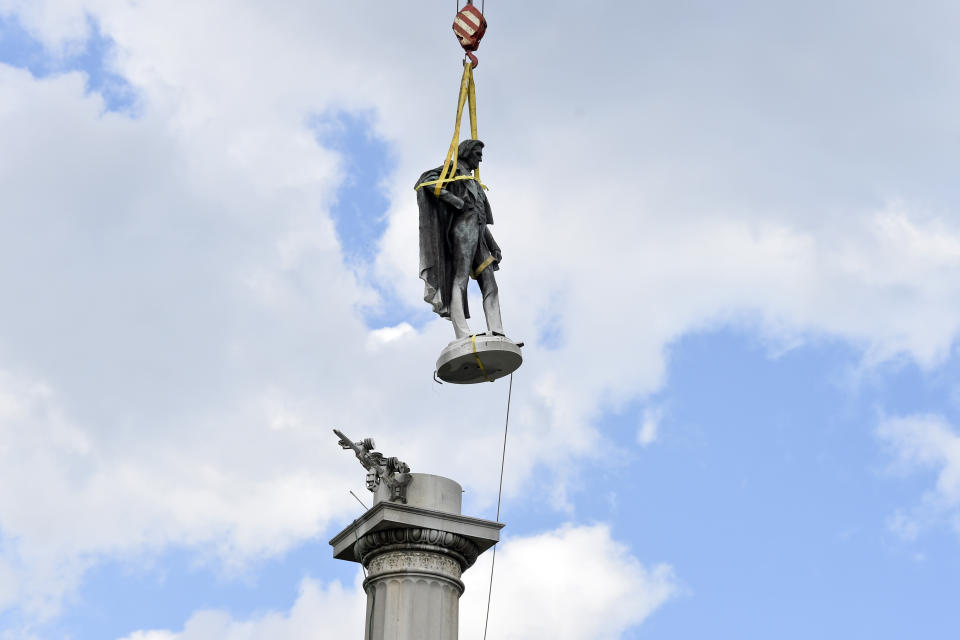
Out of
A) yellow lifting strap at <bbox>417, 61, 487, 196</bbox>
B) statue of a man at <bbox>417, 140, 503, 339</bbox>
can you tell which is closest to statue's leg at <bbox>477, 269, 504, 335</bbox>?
statue of a man at <bbox>417, 140, 503, 339</bbox>

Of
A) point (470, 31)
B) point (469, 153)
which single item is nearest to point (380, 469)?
point (469, 153)

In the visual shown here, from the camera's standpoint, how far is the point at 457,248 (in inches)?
A: 826

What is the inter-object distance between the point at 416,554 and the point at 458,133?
6372 mm

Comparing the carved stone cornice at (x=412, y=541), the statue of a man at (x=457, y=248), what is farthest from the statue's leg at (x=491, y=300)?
the carved stone cornice at (x=412, y=541)

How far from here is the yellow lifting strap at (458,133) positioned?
21.0 meters

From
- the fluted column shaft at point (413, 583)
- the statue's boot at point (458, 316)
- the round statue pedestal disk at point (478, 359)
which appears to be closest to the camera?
the fluted column shaft at point (413, 583)

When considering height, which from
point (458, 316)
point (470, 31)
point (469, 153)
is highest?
point (470, 31)

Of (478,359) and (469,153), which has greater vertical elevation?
(469,153)

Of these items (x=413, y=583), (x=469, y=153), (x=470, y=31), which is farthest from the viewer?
(x=470, y=31)

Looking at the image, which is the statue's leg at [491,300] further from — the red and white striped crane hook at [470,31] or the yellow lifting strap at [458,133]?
the red and white striped crane hook at [470,31]

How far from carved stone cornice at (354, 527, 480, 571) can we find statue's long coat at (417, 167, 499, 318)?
3463mm

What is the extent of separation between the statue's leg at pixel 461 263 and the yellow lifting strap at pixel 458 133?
23.8 inches

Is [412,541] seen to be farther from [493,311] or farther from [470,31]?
[470,31]

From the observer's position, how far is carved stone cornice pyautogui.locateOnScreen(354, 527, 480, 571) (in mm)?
18797
